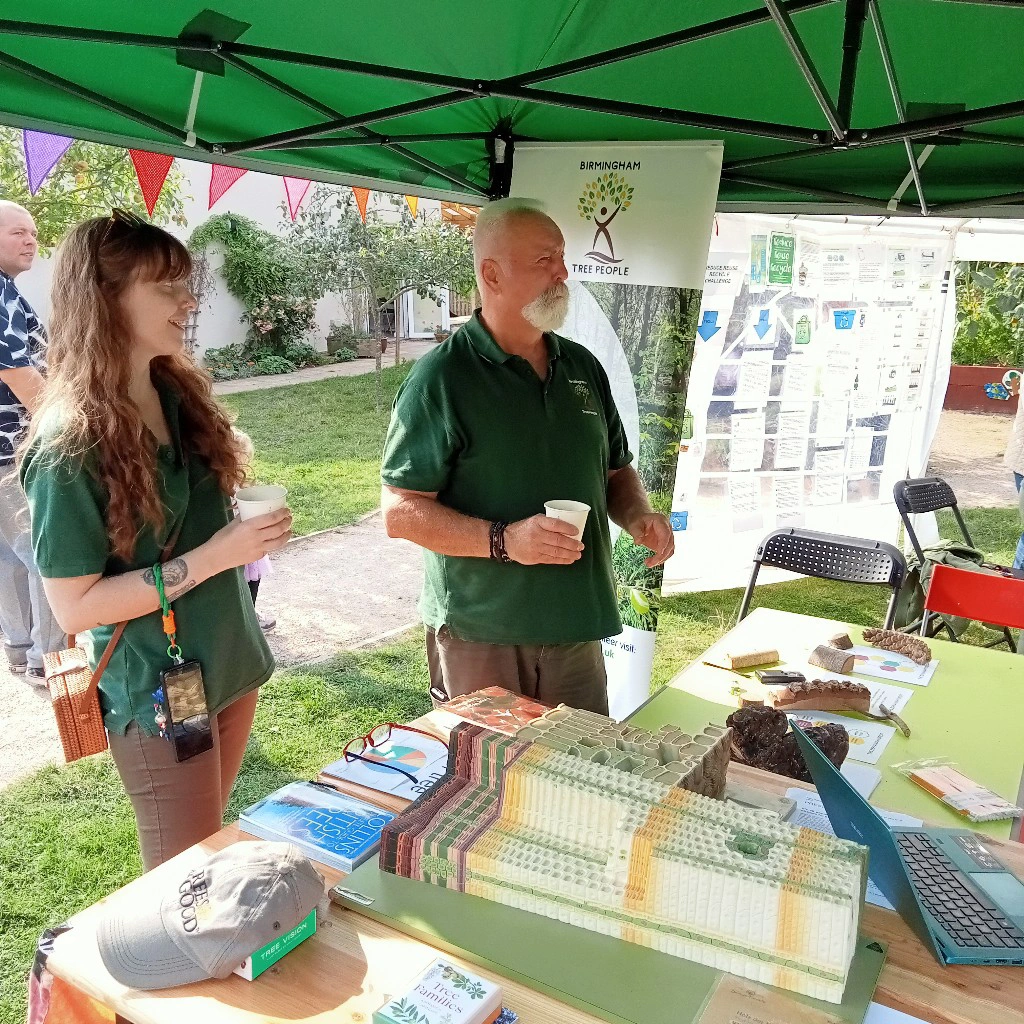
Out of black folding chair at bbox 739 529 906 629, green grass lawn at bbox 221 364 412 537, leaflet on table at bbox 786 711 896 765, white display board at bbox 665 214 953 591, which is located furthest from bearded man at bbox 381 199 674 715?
green grass lawn at bbox 221 364 412 537

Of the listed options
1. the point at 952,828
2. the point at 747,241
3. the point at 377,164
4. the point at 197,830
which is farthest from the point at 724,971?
the point at 747,241

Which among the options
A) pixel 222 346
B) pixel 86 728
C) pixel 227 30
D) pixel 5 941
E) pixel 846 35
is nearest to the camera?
pixel 86 728

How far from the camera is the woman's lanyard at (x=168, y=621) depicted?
1.87 meters

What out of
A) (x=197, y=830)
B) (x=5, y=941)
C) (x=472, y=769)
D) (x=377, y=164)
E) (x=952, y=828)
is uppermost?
(x=377, y=164)

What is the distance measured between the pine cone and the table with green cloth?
0.17 ft

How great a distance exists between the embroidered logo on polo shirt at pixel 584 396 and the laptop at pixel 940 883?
1.40m

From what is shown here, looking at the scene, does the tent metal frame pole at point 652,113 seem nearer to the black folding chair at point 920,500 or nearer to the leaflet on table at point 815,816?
the leaflet on table at point 815,816

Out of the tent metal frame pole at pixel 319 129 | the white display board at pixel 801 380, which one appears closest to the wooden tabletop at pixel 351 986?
the tent metal frame pole at pixel 319 129

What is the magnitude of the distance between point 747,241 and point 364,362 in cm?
1053

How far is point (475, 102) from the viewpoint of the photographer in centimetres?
339

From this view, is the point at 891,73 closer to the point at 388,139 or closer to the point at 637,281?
the point at 637,281

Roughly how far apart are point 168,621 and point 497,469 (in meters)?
1.01

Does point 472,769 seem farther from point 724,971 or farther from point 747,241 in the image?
point 747,241

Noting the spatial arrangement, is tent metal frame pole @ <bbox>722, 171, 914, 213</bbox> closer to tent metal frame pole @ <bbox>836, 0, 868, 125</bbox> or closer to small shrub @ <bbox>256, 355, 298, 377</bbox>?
tent metal frame pole @ <bbox>836, 0, 868, 125</bbox>
